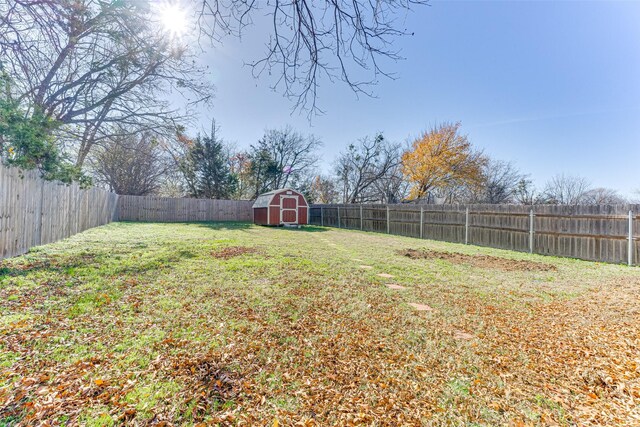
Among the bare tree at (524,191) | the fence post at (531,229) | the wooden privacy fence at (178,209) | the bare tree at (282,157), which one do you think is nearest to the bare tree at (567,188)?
the bare tree at (524,191)

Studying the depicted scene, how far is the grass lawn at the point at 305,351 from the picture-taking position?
4.69 feet

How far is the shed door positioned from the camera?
15220 mm

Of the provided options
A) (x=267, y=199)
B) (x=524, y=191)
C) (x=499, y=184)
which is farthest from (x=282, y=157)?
(x=524, y=191)

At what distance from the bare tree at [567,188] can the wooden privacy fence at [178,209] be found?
1104 inches

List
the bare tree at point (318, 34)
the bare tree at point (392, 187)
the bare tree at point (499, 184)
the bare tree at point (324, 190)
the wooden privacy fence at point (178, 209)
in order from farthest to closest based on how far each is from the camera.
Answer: the bare tree at point (324, 190) < the bare tree at point (392, 187) < the bare tree at point (499, 184) < the wooden privacy fence at point (178, 209) < the bare tree at point (318, 34)

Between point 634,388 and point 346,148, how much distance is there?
78.8 ft

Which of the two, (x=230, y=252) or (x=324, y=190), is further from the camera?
(x=324, y=190)

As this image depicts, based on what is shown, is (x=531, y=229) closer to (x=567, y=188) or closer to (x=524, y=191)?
(x=524, y=191)

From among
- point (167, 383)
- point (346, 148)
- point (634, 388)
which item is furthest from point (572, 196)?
point (167, 383)

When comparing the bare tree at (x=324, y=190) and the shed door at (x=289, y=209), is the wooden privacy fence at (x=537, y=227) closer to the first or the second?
the shed door at (x=289, y=209)

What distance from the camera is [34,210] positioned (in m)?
5.05

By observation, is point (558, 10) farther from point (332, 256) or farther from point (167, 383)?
point (167, 383)

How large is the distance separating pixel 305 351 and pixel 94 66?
7334mm

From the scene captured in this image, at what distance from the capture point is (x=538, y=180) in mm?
25406
